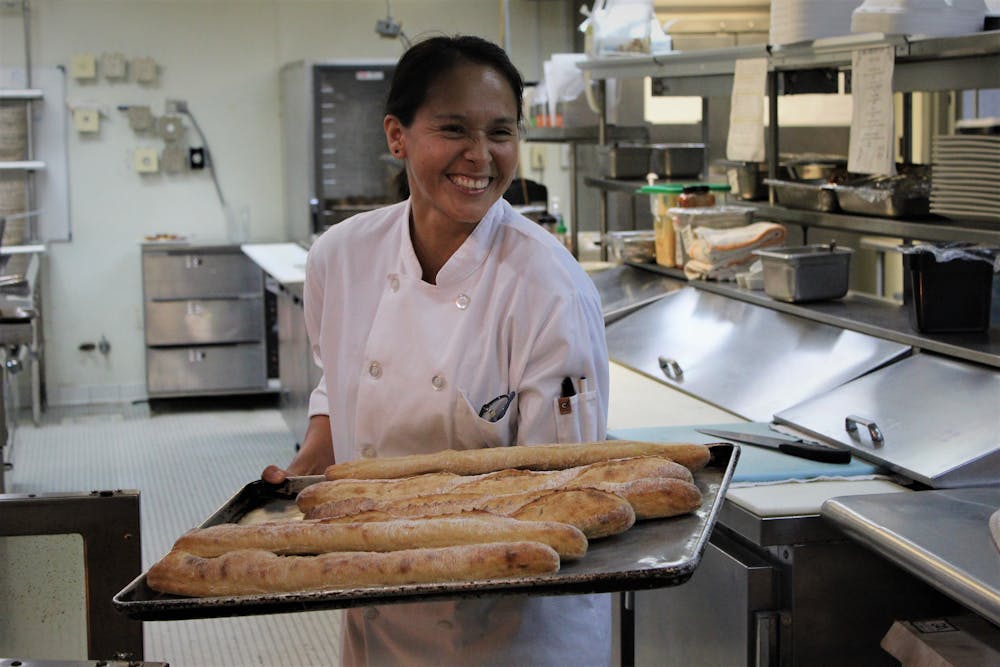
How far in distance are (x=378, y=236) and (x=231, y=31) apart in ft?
19.8

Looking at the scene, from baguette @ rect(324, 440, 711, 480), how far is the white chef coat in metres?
0.10

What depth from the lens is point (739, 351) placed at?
10.6 feet

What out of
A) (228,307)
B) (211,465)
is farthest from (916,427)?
(228,307)

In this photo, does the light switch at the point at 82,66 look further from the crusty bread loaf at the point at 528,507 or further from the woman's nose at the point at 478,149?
the crusty bread loaf at the point at 528,507

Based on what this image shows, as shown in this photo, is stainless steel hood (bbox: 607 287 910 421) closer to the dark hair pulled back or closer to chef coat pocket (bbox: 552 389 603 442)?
chef coat pocket (bbox: 552 389 603 442)

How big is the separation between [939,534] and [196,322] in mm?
5800

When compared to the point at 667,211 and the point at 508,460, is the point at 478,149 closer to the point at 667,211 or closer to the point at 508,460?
the point at 508,460

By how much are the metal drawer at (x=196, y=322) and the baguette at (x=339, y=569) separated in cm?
603

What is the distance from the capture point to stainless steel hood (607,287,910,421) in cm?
287

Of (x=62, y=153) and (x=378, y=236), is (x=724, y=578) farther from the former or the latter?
(x=62, y=153)

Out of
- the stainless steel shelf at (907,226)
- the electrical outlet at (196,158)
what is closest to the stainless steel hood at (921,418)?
the stainless steel shelf at (907,226)

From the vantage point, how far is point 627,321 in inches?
152

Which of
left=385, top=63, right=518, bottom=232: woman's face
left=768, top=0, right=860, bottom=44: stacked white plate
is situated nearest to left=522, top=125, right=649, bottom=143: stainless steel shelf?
left=768, top=0, right=860, bottom=44: stacked white plate

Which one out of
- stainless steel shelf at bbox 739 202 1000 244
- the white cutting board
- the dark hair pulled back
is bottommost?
the white cutting board
